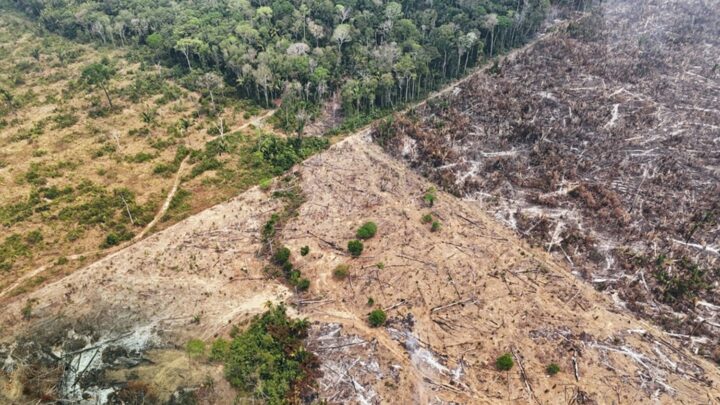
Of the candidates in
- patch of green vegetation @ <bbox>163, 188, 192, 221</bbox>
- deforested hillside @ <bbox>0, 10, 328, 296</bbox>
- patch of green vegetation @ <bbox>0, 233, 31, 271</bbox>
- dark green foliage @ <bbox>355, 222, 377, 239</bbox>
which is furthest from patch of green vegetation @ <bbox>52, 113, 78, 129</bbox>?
dark green foliage @ <bbox>355, 222, 377, 239</bbox>

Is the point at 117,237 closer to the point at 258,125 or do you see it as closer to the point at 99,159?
the point at 99,159

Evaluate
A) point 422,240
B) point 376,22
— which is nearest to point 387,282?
point 422,240

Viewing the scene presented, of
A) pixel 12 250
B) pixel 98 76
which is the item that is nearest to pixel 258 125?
pixel 98 76

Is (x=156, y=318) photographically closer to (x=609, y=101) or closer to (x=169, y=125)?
(x=169, y=125)

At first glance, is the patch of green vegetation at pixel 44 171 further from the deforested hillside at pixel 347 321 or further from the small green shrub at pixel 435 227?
the small green shrub at pixel 435 227

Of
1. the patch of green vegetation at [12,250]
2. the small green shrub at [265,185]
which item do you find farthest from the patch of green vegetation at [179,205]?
the patch of green vegetation at [12,250]

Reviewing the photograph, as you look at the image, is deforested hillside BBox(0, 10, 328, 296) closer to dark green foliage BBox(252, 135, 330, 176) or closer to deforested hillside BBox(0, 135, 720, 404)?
dark green foliage BBox(252, 135, 330, 176)
